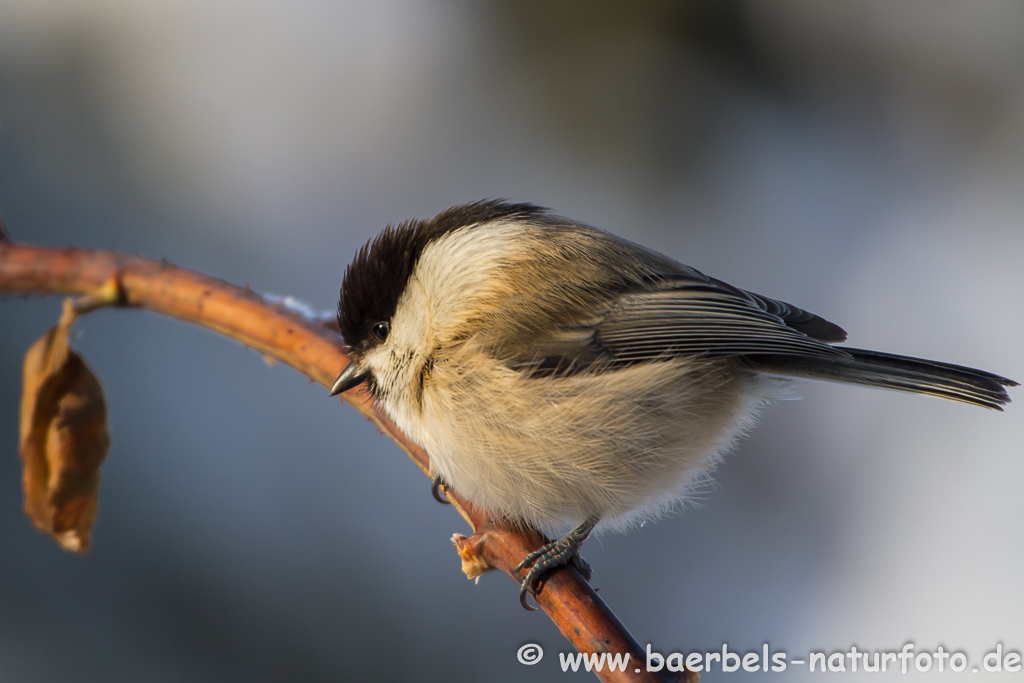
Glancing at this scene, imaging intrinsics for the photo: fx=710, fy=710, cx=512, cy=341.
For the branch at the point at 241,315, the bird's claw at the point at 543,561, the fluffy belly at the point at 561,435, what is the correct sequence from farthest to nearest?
the fluffy belly at the point at 561,435, the bird's claw at the point at 543,561, the branch at the point at 241,315

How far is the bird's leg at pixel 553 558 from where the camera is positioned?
0.80 m

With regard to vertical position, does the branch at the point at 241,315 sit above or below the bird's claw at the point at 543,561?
above

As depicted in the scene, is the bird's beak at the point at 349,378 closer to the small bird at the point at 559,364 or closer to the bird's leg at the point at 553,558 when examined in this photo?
the small bird at the point at 559,364

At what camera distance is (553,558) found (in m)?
0.83

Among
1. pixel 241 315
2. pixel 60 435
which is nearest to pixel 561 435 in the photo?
pixel 241 315

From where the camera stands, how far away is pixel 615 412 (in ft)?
3.06

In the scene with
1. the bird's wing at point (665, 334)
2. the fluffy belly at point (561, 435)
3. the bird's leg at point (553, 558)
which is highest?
the bird's wing at point (665, 334)

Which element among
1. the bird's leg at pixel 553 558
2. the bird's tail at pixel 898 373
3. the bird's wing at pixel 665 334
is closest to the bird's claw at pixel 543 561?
the bird's leg at pixel 553 558

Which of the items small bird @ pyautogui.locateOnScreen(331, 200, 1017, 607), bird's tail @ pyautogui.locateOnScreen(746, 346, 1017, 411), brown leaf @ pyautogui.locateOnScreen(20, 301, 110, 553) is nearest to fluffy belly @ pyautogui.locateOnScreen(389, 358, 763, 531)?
small bird @ pyautogui.locateOnScreen(331, 200, 1017, 607)

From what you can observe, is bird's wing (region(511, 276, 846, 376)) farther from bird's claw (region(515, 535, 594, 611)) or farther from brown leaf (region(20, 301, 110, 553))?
brown leaf (region(20, 301, 110, 553))

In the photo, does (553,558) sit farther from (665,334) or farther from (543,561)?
(665,334)

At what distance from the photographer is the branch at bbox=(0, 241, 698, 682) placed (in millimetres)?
685

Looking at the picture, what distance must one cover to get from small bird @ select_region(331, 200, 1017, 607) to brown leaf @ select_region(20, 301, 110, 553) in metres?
0.29

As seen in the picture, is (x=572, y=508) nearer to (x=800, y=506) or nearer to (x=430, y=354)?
(x=430, y=354)
